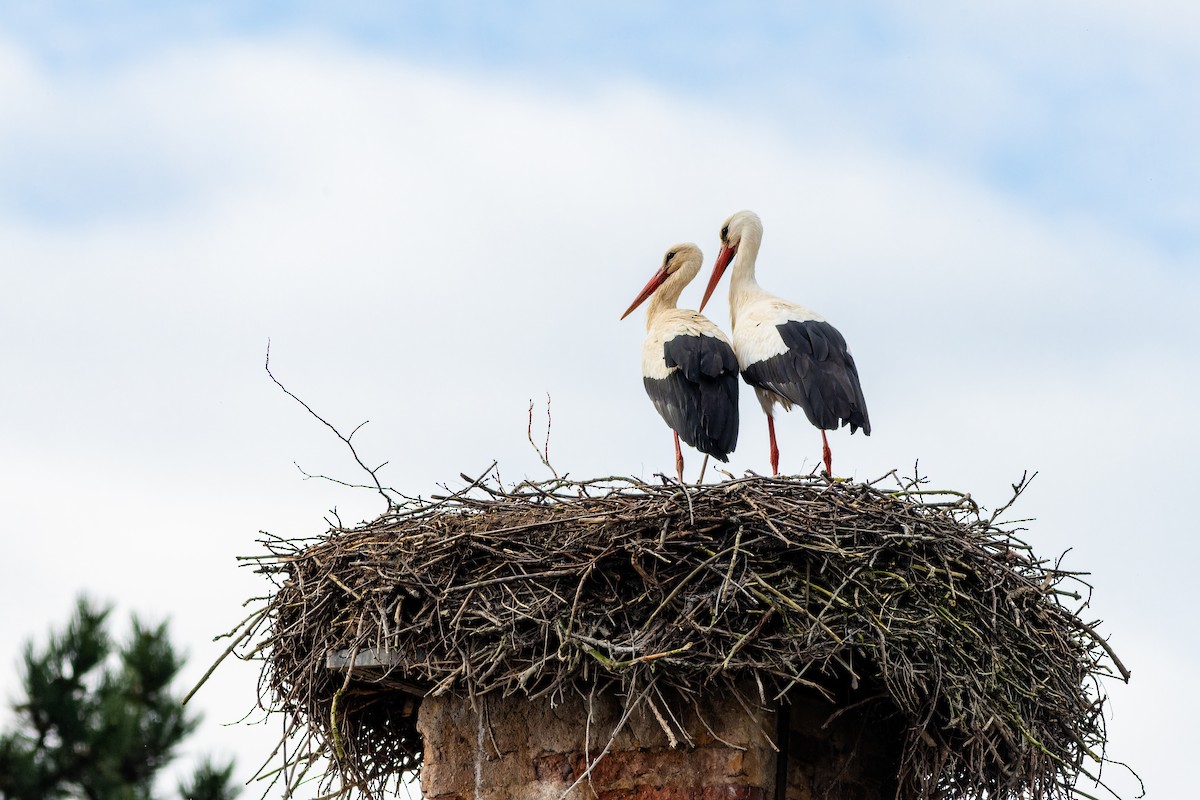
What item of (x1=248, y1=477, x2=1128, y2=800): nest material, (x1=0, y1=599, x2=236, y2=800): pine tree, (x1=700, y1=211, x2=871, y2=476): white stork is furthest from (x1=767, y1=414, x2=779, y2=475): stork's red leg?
(x1=0, y1=599, x2=236, y2=800): pine tree

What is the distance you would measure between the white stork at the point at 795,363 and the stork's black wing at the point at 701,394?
0.14 m

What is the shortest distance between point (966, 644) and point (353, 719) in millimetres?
2119

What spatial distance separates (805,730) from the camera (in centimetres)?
559

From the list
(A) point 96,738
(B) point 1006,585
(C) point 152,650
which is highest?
(C) point 152,650

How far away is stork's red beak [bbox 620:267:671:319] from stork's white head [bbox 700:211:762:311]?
0.22m

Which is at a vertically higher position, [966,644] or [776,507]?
[776,507]

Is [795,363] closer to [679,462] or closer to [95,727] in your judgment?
[679,462]

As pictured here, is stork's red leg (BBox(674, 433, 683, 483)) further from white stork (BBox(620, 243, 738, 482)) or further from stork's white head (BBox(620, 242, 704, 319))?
stork's white head (BBox(620, 242, 704, 319))

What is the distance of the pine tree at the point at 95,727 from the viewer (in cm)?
1132

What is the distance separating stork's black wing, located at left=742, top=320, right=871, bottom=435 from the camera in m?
6.84

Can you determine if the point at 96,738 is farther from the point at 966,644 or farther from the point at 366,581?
the point at 966,644

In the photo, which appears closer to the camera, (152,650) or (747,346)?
(747,346)

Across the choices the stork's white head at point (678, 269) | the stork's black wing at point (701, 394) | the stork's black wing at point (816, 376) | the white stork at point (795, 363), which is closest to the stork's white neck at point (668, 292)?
the stork's white head at point (678, 269)

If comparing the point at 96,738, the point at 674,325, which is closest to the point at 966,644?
Answer: the point at 674,325
